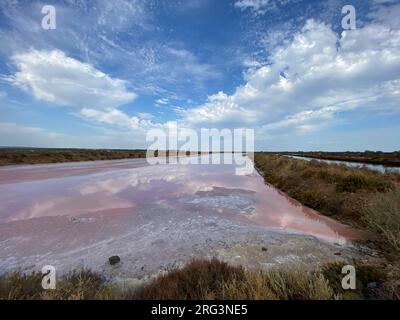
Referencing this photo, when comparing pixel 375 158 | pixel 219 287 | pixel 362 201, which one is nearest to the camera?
pixel 219 287

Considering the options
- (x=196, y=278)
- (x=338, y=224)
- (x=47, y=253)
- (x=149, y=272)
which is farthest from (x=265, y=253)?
(x=47, y=253)

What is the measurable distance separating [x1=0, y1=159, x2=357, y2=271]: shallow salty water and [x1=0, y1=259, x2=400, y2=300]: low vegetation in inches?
52.7

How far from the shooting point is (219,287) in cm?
350

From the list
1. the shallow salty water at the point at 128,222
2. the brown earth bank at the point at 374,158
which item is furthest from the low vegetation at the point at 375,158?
the shallow salty water at the point at 128,222

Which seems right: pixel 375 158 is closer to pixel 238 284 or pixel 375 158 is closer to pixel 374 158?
pixel 374 158

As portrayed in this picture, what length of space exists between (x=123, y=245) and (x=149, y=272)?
162 centimetres

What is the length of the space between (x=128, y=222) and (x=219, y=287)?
4.95m

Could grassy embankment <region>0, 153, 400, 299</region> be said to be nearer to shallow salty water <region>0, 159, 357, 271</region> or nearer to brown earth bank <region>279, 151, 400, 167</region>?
shallow salty water <region>0, 159, 357, 271</region>

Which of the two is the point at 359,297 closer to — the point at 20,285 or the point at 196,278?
the point at 196,278

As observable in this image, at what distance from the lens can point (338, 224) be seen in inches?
308

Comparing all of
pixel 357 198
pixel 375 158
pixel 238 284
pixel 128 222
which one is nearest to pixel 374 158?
pixel 375 158

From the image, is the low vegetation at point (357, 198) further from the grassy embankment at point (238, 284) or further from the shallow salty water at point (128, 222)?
the shallow salty water at point (128, 222)
